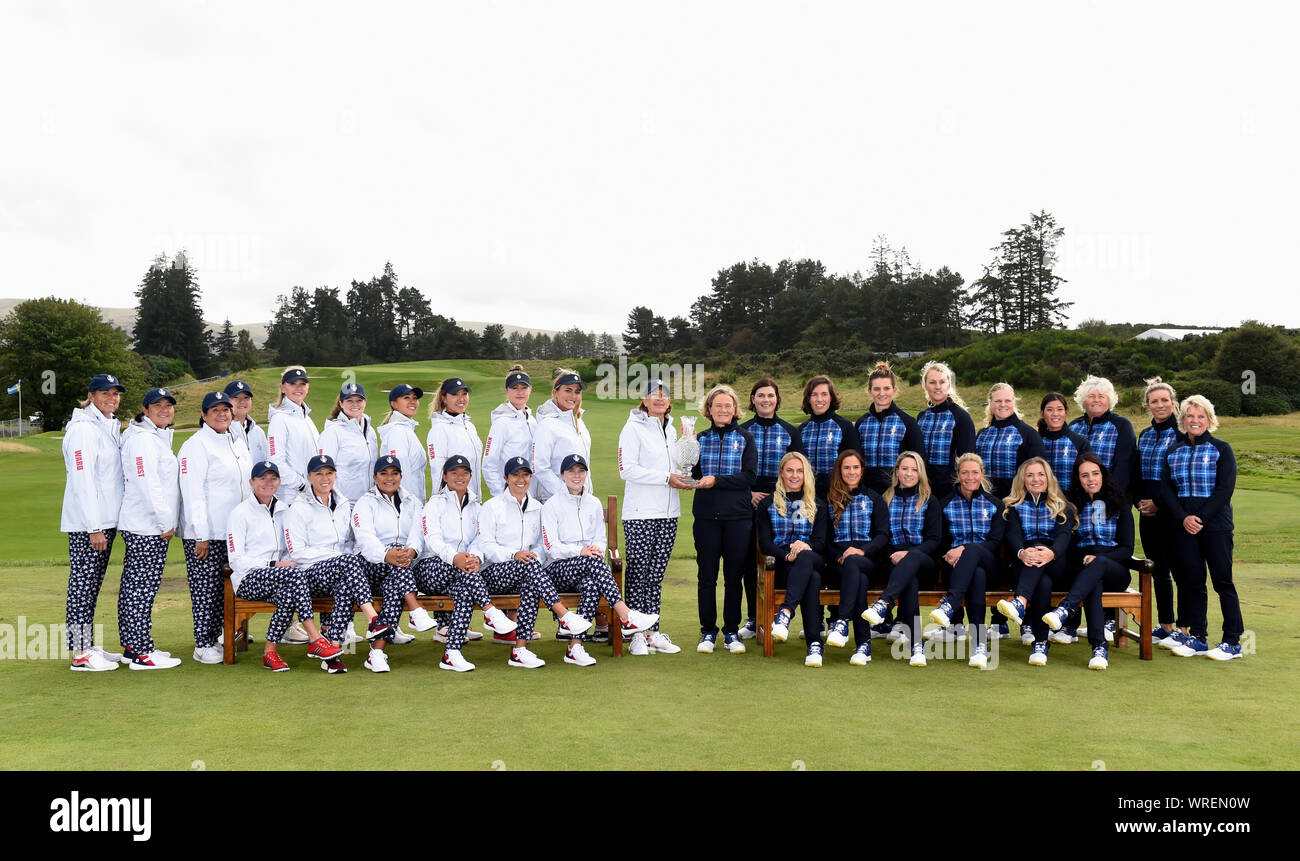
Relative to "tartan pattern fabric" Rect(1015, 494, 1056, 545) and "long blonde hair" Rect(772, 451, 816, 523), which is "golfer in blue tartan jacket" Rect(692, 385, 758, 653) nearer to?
"long blonde hair" Rect(772, 451, 816, 523)

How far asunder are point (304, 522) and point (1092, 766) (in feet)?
17.4

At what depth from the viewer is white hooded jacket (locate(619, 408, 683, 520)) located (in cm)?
720

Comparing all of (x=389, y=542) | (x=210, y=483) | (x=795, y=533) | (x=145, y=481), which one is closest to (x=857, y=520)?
(x=795, y=533)

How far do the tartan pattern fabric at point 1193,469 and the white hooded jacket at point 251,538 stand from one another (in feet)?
21.9

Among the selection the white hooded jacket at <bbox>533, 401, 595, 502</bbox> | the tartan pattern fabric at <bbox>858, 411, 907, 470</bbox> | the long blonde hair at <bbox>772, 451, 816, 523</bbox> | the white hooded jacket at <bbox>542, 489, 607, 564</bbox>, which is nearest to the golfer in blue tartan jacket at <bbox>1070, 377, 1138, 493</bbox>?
the tartan pattern fabric at <bbox>858, 411, 907, 470</bbox>

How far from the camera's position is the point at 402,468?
7590mm

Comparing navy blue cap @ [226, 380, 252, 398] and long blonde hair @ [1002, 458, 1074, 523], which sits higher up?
navy blue cap @ [226, 380, 252, 398]

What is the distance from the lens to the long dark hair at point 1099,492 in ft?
22.9

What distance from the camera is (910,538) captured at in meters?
7.06

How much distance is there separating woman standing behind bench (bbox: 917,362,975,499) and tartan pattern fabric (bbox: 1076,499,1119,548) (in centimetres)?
99

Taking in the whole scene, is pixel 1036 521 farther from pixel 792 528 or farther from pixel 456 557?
pixel 456 557

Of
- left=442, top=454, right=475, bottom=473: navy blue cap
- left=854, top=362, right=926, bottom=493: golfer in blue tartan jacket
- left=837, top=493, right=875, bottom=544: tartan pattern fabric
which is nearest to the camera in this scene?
left=442, top=454, right=475, bottom=473: navy blue cap
